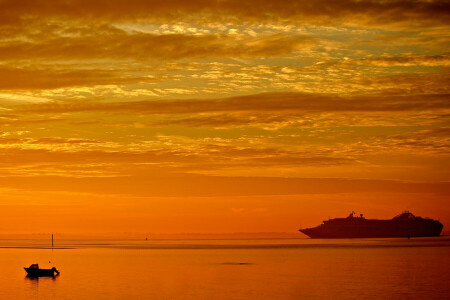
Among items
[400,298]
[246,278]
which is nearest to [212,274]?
[246,278]

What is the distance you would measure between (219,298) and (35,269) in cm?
4772

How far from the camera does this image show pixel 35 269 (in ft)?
368

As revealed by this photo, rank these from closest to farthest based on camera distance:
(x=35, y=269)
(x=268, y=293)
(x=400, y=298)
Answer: (x=400, y=298), (x=268, y=293), (x=35, y=269)

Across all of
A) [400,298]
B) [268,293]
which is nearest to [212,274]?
[268,293]

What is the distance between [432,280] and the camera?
312 feet

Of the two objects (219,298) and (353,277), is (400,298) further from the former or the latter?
(353,277)

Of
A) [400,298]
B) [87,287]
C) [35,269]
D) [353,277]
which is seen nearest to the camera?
[400,298]

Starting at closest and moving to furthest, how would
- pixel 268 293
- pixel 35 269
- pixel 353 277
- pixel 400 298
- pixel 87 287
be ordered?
pixel 400 298, pixel 268 293, pixel 87 287, pixel 353 277, pixel 35 269

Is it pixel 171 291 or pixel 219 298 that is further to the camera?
pixel 171 291

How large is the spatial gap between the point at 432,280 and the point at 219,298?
35.4 m

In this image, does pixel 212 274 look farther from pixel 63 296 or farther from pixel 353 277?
pixel 63 296

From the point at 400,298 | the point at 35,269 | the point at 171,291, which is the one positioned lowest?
the point at 400,298

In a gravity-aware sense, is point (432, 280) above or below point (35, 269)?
below

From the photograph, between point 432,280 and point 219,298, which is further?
point 432,280
